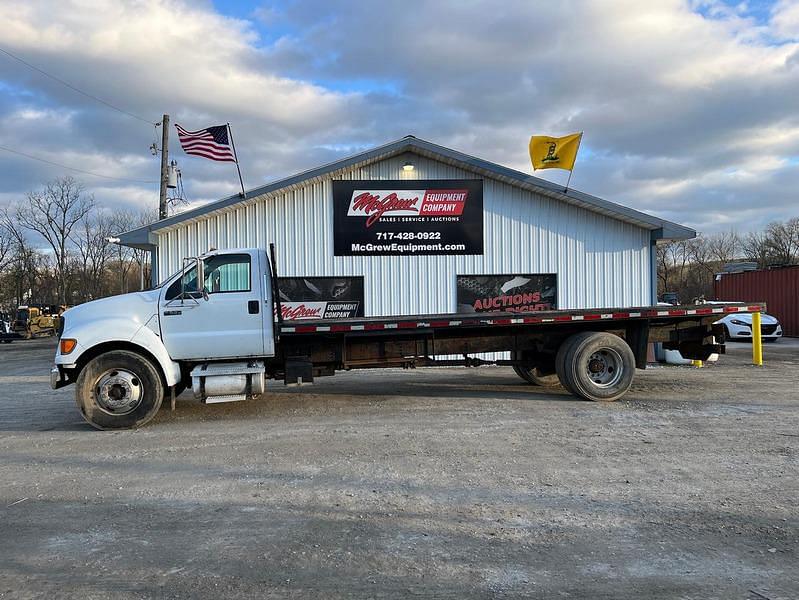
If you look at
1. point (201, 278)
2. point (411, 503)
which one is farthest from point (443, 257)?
point (411, 503)

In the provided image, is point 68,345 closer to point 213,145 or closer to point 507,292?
point 213,145

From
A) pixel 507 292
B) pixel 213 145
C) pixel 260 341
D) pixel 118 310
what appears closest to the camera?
pixel 118 310

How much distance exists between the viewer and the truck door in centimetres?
831

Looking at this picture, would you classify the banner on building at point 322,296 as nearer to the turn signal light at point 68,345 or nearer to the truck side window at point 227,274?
the truck side window at point 227,274

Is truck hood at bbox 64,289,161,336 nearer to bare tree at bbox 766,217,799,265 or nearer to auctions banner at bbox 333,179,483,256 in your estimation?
auctions banner at bbox 333,179,483,256

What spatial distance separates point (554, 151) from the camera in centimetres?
1526

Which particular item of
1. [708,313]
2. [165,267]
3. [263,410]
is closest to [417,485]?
[263,410]

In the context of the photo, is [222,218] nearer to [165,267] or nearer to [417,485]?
[165,267]

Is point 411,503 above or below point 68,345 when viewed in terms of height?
below

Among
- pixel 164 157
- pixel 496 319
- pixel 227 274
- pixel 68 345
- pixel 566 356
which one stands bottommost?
pixel 566 356

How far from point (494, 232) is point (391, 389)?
6023 mm

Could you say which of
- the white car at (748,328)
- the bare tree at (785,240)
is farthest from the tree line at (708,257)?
the white car at (748,328)

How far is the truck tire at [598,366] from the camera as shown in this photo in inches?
371

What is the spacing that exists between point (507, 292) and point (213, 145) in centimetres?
838
